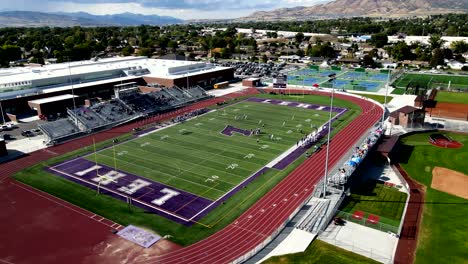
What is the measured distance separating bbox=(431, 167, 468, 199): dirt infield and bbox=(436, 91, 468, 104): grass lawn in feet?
144

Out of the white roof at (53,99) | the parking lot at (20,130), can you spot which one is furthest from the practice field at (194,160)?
the white roof at (53,99)

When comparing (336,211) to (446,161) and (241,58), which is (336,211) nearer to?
(446,161)

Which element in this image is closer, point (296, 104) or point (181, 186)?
point (181, 186)

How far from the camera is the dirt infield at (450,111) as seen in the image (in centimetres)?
6988

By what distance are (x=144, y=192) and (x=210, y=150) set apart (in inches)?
592

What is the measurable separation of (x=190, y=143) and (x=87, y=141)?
Answer: 17642mm

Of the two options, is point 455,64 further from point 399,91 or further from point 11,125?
point 11,125

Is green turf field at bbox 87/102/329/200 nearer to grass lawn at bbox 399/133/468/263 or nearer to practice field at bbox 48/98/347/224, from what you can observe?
practice field at bbox 48/98/347/224

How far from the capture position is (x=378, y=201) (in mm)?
39188

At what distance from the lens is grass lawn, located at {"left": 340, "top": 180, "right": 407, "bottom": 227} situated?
120 feet

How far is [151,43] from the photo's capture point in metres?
192

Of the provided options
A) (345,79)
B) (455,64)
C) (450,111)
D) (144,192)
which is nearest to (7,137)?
(144,192)

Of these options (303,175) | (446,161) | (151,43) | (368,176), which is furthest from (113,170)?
(151,43)

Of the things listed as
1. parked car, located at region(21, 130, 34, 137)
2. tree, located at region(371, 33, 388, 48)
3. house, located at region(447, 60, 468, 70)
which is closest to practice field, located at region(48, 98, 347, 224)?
parked car, located at region(21, 130, 34, 137)
